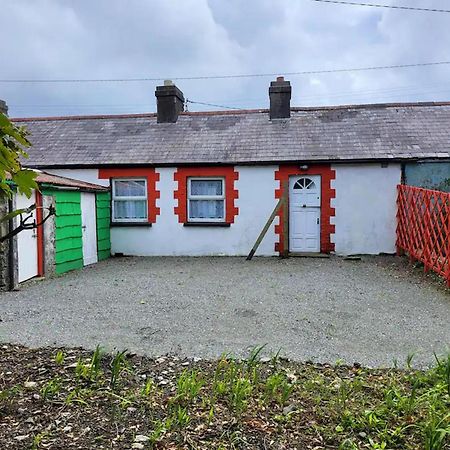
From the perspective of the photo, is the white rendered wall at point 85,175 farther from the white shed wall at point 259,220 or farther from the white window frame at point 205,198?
the white window frame at point 205,198

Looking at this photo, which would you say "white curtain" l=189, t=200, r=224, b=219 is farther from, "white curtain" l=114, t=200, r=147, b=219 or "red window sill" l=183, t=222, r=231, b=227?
"white curtain" l=114, t=200, r=147, b=219

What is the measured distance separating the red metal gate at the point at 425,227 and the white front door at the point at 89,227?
25.1ft

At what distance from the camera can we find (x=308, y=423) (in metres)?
2.93

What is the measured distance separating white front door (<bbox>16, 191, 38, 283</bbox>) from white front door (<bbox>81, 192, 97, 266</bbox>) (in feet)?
6.68

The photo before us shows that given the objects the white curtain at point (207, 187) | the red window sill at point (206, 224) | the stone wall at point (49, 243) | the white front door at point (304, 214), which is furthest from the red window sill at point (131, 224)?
the white front door at point (304, 214)

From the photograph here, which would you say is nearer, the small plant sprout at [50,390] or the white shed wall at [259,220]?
the small plant sprout at [50,390]

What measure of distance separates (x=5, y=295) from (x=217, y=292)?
136 inches

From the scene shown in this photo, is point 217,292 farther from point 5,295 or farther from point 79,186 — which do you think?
point 79,186

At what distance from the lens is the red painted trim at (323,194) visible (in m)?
11.2

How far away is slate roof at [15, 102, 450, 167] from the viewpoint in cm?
1131

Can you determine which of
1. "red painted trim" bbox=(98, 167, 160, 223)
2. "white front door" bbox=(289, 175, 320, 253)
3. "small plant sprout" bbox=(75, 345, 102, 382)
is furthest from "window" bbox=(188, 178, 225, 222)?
"small plant sprout" bbox=(75, 345, 102, 382)

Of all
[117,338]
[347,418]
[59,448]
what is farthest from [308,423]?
[117,338]

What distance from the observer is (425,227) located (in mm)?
8797

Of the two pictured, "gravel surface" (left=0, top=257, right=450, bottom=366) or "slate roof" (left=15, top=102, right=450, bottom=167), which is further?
"slate roof" (left=15, top=102, right=450, bottom=167)
